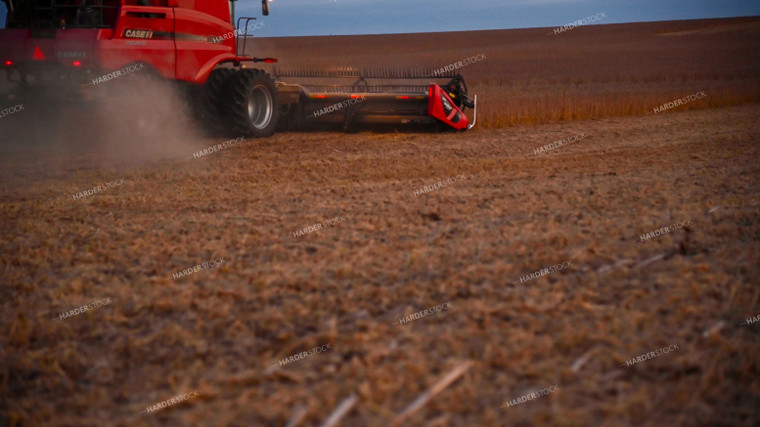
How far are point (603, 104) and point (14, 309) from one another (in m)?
10.9

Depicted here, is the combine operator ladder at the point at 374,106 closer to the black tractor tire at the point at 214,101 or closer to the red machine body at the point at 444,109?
the red machine body at the point at 444,109

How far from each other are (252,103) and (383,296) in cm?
622

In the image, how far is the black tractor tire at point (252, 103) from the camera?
8.20m

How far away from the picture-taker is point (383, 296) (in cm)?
Result: 315

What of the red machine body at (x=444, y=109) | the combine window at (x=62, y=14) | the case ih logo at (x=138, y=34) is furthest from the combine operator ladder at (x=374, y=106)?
the combine window at (x=62, y=14)

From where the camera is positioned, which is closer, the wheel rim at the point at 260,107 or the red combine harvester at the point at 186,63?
the red combine harvester at the point at 186,63

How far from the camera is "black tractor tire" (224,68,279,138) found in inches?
323

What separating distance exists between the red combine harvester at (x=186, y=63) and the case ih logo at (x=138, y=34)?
11 millimetres

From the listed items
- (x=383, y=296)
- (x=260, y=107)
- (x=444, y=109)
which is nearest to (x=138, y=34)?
(x=260, y=107)

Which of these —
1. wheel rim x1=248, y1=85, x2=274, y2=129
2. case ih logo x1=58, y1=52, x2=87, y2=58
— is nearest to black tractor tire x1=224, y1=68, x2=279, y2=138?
wheel rim x1=248, y1=85, x2=274, y2=129

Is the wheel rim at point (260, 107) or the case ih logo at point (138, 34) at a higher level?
the case ih logo at point (138, 34)

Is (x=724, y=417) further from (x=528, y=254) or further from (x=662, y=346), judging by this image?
(x=528, y=254)

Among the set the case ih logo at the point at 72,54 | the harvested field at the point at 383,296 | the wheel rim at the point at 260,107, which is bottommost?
the harvested field at the point at 383,296

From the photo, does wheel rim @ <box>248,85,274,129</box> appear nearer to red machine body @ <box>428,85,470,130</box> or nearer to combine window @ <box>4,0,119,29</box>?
combine window @ <box>4,0,119,29</box>
